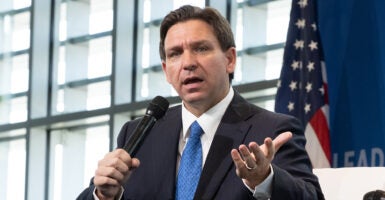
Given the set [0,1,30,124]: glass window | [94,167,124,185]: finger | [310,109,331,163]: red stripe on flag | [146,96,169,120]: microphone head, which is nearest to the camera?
[94,167,124,185]: finger

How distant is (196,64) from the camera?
314 cm

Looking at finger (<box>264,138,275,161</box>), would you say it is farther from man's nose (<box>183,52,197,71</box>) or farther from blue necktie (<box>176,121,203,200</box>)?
man's nose (<box>183,52,197,71</box>)

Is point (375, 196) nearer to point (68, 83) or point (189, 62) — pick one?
point (189, 62)

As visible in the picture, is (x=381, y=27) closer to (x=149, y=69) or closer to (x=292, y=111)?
(x=292, y=111)

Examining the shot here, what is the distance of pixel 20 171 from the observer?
35.1ft

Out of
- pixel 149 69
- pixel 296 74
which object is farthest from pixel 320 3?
pixel 149 69

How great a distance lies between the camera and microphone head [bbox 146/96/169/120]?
2.97 m

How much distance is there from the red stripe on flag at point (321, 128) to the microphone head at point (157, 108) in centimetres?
317

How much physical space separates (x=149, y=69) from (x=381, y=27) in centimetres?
357

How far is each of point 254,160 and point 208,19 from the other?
72cm

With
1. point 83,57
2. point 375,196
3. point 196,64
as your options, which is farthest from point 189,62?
point 83,57

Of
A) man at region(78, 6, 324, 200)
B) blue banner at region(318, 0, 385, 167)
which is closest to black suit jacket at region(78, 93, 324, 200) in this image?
man at region(78, 6, 324, 200)

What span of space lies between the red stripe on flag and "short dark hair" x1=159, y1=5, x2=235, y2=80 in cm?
288

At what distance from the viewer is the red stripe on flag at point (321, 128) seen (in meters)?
6.06
